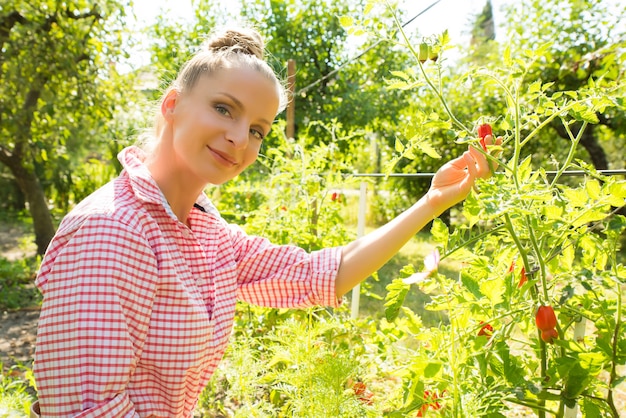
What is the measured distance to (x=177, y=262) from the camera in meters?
1.02

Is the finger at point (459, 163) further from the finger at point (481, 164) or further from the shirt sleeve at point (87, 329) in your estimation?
the shirt sleeve at point (87, 329)

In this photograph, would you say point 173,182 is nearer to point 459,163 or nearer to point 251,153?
point 251,153

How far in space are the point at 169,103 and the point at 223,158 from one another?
0.65ft

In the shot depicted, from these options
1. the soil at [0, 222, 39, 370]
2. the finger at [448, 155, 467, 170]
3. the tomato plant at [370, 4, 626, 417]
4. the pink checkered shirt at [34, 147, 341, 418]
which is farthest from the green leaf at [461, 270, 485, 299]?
the soil at [0, 222, 39, 370]

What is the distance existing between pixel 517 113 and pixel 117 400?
88cm

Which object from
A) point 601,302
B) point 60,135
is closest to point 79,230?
point 601,302

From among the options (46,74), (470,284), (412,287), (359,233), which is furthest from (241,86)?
(46,74)

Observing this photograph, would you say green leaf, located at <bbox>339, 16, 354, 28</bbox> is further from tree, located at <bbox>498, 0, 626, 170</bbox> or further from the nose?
tree, located at <bbox>498, 0, 626, 170</bbox>

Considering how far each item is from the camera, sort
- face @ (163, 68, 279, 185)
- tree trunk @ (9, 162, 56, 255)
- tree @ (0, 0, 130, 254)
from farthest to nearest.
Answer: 1. tree trunk @ (9, 162, 56, 255)
2. tree @ (0, 0, 130, 254)
3. face @ (163, 68, 279, 185)

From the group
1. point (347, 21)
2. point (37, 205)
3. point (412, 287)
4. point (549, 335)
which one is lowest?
point (549, 335)

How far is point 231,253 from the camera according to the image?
1249 mm

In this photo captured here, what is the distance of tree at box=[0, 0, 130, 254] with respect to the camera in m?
4.76

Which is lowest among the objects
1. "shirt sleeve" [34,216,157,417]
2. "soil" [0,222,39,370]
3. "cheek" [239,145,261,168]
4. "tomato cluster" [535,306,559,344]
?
"soil" [0,222,39,370]

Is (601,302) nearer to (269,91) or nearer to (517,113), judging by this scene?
(517,113)
